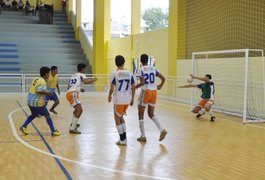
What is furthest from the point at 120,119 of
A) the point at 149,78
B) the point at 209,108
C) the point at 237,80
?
the point at 237,80

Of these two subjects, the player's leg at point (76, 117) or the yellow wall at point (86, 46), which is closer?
the player's leg at point (76, 117)

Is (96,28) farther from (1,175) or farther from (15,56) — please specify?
(1,175)

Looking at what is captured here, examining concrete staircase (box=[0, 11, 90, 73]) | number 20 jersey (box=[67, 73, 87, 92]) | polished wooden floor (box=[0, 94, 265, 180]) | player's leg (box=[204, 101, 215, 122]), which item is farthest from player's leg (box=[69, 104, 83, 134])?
concrete staircase (box=[0, 11, 90, 73])

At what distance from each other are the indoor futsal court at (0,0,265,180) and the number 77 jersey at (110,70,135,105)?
0.02m

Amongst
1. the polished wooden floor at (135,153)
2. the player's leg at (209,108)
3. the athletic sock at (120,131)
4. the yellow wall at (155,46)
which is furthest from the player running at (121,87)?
the yellow wall at (155,46)

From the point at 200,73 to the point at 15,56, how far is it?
1403cm

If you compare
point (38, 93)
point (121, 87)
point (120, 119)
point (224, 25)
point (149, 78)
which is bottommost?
point (120, 119)

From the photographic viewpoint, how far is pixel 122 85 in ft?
23.7

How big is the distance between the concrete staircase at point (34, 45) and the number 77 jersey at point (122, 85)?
1752cm

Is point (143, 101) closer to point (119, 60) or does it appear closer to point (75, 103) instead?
point (119, 60)

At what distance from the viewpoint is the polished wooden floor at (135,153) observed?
563cm

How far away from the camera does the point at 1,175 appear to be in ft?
17.7

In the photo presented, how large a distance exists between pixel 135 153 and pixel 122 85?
50.5 inches

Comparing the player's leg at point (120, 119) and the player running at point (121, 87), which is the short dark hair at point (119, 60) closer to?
the player running at point (121, 87)
